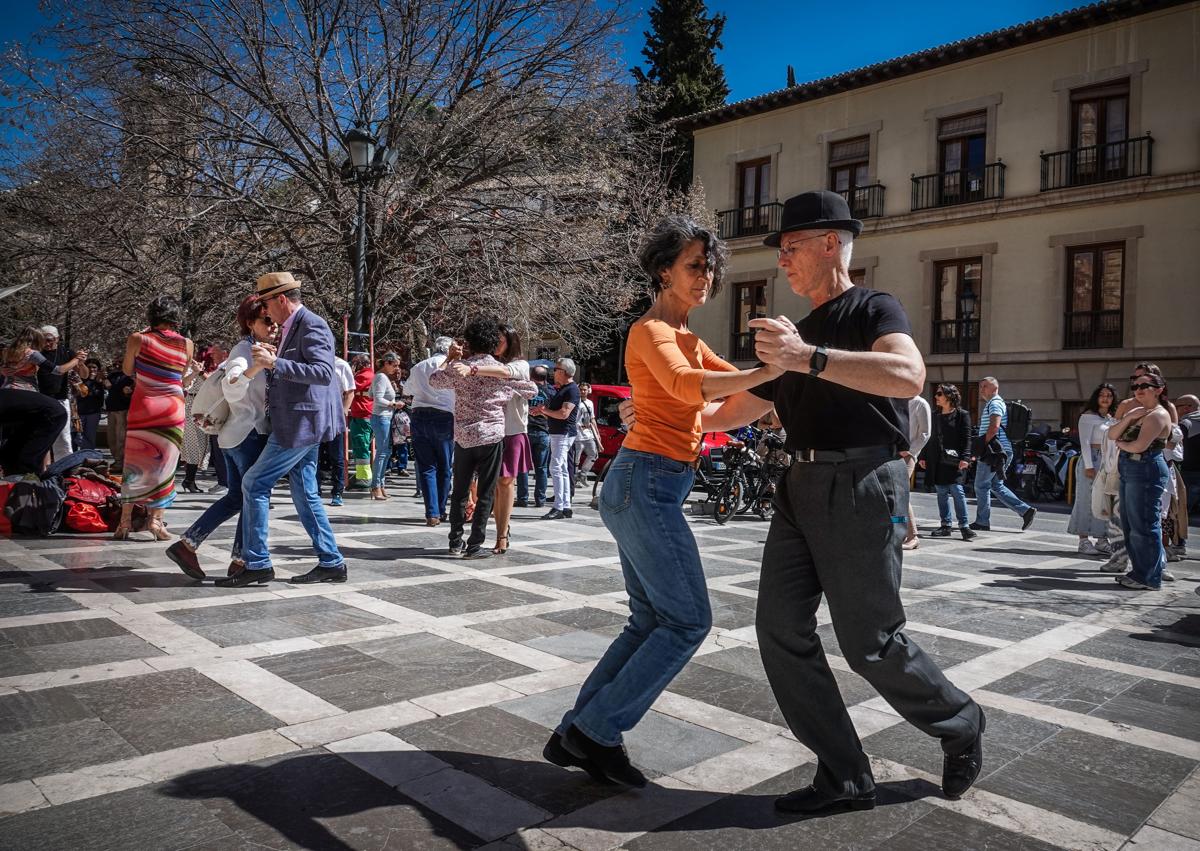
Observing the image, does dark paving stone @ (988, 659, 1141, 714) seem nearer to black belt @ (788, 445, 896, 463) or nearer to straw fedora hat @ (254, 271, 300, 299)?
black belt @ (788, 445, 896, 463)

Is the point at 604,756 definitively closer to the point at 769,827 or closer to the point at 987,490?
the point at 769,827

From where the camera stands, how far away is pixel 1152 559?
23.2 feet

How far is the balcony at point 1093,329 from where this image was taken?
73.4 feet

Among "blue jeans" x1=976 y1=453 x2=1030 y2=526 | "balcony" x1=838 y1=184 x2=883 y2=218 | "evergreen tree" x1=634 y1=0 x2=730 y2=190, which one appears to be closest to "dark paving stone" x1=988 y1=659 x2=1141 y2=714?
"blue jeans" x1=976 y1=453 x2=1030 y2=526

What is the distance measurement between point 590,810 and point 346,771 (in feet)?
2.66

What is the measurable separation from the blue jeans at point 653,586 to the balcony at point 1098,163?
23.1 m

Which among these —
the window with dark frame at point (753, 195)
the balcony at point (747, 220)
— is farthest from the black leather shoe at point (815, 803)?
the window with dark frame at point (753, 195)

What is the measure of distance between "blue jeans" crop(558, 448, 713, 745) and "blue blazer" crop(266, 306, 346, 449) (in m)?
3.23

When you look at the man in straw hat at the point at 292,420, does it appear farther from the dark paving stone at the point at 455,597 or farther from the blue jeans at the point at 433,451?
the blue jeans at the point at 433,451

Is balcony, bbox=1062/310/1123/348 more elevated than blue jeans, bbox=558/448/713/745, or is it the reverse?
balcony, bbox=1062/310/1123/348

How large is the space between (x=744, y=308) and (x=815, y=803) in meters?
28.0

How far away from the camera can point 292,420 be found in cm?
Answer: 562

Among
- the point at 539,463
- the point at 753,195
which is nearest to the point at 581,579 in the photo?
the point at 539,463

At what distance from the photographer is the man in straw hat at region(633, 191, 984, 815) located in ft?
8.86
